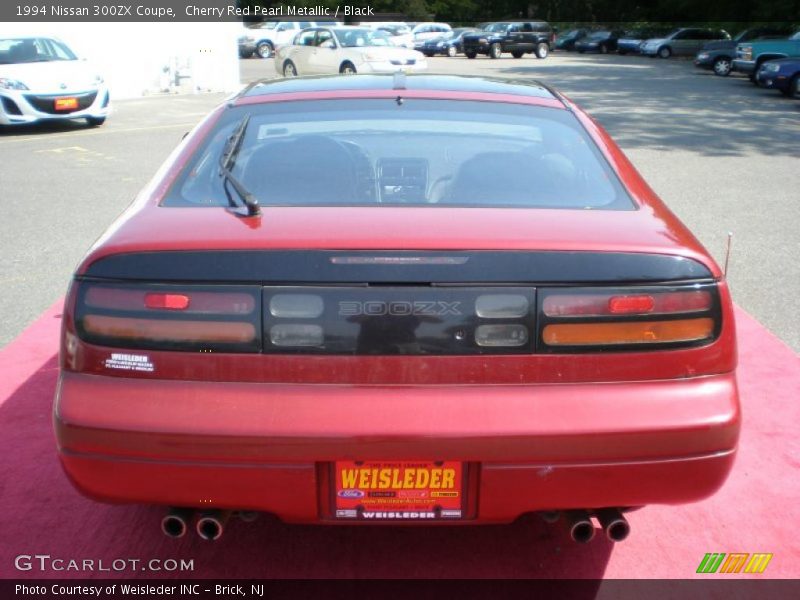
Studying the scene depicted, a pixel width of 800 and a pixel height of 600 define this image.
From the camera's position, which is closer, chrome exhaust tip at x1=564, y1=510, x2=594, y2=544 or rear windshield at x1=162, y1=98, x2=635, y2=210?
chrome exhaust tip at x1=564, y1=510, x2=594, y2=544

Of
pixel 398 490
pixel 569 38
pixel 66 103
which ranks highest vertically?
pixel 398 490

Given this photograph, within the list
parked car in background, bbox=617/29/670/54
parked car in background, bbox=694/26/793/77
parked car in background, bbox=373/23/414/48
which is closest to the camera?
parked car in background, bbox=694/26/793/77

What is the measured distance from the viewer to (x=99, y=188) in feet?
32.4

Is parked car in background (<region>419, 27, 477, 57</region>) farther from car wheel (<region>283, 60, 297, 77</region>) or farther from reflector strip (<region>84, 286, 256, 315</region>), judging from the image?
reflector strip (<region>84, 286, 256, 315</region>)

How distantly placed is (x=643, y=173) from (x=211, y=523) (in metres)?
9.17

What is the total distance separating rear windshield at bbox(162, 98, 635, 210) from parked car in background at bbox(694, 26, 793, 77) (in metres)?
28.0

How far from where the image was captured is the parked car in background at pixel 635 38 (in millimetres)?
43531

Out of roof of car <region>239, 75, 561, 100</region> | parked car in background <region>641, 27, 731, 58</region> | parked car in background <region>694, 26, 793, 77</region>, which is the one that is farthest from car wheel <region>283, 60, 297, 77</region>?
roof of car <region>239, 75, 561, 100</region>

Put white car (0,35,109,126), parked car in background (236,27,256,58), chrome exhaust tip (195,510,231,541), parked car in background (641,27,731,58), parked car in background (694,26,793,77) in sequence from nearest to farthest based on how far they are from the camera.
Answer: chrome exhaust tip (195,510,231,541), white car (0,35,109,126), parked car in background (694,26,793,77), parked car in background (641,27,731,58), parked car in background (236,27,256,58)

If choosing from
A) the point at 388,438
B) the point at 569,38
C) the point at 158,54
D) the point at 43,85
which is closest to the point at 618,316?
the point at 388,438

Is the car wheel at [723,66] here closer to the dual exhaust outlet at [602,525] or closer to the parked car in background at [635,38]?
the parked car in background at [635,38]

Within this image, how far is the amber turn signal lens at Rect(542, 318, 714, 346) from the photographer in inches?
97.3

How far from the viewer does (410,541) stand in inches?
125

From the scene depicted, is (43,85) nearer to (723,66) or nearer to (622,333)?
(622,333)
